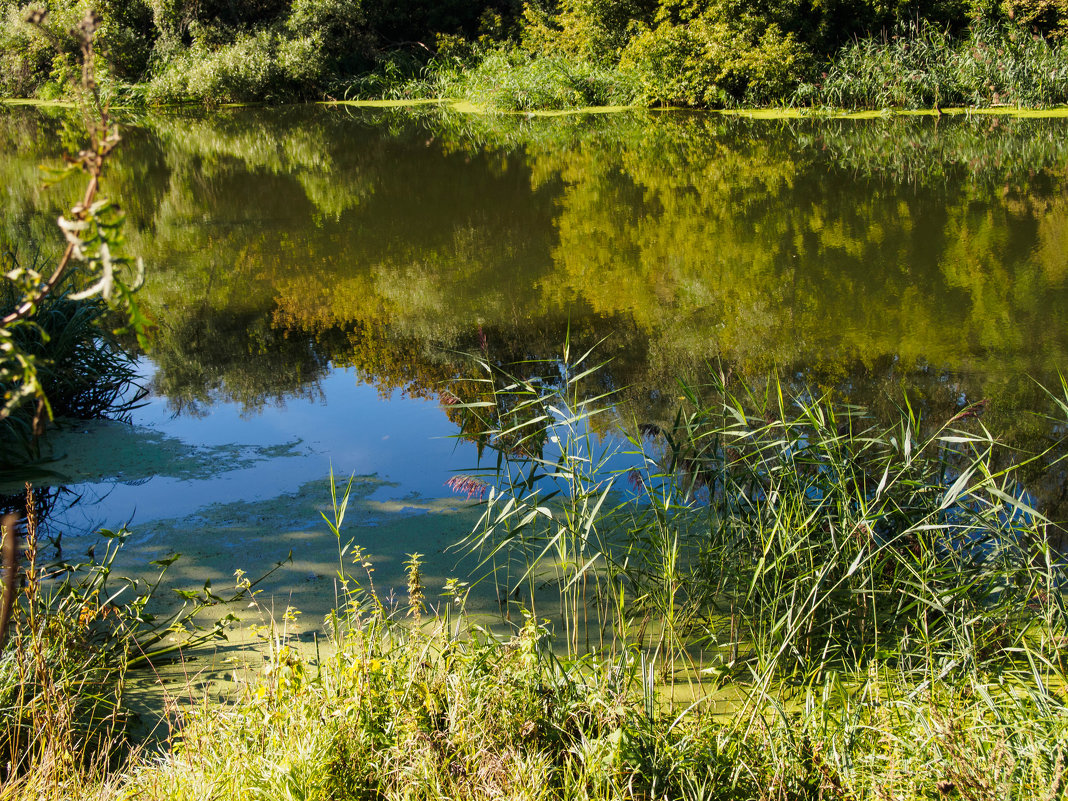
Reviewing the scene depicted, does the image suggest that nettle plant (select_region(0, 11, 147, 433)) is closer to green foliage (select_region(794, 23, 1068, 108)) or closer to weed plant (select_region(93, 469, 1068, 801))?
weed plant (select_region(93, 469, 1068, 801))

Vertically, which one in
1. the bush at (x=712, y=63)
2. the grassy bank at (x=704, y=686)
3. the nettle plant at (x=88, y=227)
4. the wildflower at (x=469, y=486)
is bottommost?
the wildflower at (x=469, y=486)

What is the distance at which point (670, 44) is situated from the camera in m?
16.2

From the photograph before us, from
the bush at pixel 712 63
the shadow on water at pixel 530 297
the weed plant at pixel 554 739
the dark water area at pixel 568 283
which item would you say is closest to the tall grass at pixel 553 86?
the bush at pixel 712 63

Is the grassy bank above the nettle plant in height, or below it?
below

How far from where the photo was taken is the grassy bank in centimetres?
187

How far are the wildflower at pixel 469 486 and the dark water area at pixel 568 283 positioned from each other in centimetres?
11

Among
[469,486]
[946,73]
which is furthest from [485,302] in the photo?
[946,73]

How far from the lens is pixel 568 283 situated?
21.7 feet

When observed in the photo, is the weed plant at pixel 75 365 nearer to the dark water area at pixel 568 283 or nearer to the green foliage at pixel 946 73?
the dark water area at pixel 568 283

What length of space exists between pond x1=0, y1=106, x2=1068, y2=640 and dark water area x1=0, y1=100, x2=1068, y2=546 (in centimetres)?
3

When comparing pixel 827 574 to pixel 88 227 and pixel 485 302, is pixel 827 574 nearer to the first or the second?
pixel 88 227

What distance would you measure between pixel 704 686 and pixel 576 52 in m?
18.4

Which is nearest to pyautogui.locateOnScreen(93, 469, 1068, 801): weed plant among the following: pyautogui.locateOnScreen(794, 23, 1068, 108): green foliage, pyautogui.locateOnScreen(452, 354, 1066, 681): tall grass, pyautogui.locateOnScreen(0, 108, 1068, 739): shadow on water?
pyautogui.locateOnScreen(452, 354, 1066, 681): tall grass

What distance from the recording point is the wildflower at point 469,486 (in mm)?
3692
